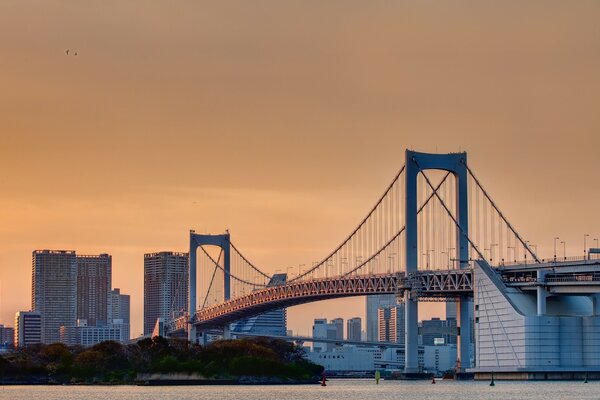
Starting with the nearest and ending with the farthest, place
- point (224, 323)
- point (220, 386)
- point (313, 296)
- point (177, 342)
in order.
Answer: point (220, 386), point (313, 296), point (177, 342), point (224, 323)

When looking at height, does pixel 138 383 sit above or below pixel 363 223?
below

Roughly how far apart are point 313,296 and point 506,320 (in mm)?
29644

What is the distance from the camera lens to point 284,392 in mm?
97500

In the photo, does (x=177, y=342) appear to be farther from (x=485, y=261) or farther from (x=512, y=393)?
(x=512, y=393)

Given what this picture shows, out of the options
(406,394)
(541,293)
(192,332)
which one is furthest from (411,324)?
(192,332)

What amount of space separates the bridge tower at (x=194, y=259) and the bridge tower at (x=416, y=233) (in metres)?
60.1

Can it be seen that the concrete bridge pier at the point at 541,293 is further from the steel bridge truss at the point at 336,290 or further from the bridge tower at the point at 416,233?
the bridge tower at the point at 416,233

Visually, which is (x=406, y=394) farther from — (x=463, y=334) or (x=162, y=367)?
(x=162, y=367)

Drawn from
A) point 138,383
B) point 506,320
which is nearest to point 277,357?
point 138,383

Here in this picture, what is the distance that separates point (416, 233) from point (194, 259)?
68400mm

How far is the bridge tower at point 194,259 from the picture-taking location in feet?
568

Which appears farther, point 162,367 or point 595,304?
point 162,367

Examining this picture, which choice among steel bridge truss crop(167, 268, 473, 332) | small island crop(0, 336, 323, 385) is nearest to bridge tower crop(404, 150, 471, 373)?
steel bridge truss crop(167, 268, 473, 332)

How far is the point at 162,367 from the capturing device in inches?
4850
